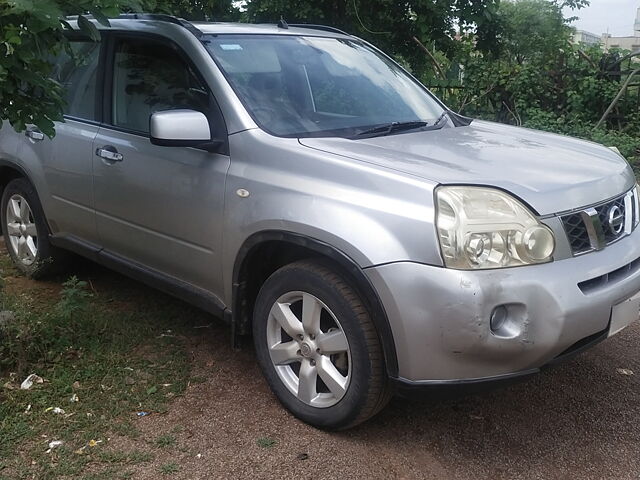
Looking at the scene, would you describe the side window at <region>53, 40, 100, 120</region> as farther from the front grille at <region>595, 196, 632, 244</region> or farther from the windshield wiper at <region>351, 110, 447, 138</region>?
the front grille at <region>595, 196, 632, 244</region>

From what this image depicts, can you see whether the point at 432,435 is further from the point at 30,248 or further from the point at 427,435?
the point at 30,248

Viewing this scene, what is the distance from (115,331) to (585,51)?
7668 millimetres

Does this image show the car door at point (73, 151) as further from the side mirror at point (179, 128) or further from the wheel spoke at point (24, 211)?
the side mirror at point (179, 128)

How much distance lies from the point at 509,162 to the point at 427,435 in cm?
128

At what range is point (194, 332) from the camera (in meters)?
4.21

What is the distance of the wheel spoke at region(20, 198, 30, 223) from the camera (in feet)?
16.1

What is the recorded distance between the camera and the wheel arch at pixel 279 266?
270 cm

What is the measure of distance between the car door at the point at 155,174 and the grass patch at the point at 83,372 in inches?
18.6

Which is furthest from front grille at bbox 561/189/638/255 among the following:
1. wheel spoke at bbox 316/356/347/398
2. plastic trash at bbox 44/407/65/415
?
plastic trash at bbox 44/407/65/415

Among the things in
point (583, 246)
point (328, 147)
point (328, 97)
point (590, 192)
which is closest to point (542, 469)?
point (583, 246)

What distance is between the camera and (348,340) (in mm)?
2852

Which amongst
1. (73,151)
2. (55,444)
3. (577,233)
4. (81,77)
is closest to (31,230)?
(73,151)

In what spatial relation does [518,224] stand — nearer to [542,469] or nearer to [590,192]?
[590,192]

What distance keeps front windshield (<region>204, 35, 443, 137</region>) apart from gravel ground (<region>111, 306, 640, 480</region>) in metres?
1.37
